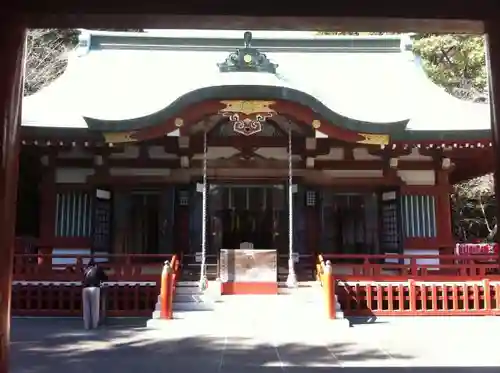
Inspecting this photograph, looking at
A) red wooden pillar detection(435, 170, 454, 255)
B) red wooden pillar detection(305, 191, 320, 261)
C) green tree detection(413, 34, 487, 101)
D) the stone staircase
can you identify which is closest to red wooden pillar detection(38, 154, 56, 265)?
the stone staircase

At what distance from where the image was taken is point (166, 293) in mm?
9570

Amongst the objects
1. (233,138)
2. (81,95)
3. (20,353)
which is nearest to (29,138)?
(81,95)

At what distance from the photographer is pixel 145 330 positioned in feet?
29.0

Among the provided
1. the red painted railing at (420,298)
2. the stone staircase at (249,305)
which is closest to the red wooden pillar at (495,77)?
the stone staircase at (249,305)

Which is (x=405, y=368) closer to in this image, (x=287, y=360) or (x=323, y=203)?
(x=287, y=360)

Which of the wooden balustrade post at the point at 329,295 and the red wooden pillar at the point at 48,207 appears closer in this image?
the wooden balustrade post at the point at 329,295

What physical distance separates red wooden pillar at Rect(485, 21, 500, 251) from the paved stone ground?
363cm

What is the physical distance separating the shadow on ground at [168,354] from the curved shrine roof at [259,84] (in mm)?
4501

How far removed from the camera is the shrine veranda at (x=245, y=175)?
10.7m

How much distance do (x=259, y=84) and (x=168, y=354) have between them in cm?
579

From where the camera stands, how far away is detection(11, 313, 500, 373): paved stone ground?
A: 239 inches

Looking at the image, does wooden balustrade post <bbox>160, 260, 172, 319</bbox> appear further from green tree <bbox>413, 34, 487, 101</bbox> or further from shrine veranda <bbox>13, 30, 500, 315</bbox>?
green tree <bbox>413, 34, 487, 101</bbox>

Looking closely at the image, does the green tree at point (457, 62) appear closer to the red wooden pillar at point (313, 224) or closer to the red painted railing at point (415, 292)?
the red wooden pillar at point (313, 224)

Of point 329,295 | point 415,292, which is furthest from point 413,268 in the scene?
point 329,295
